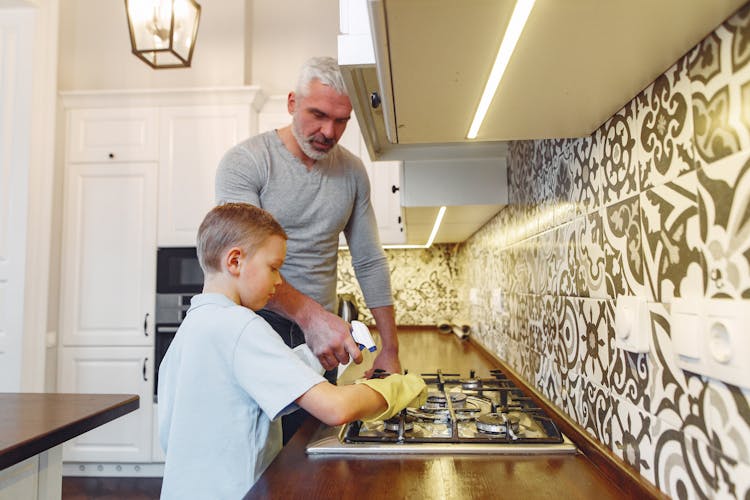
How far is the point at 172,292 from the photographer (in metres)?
2.75

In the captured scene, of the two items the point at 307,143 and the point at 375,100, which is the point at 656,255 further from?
the point at 307,143

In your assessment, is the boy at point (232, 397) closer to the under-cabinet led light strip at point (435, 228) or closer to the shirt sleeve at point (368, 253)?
the shirt sleeve at point (368, 253)

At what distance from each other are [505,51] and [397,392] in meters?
0.56

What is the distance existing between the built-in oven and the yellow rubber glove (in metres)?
2.02

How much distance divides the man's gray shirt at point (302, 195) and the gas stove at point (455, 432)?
1.59ft

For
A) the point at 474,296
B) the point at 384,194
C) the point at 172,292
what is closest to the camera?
the point at 474,296

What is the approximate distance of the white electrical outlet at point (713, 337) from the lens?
0.45 meters

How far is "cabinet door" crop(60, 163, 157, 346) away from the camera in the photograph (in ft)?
9.23

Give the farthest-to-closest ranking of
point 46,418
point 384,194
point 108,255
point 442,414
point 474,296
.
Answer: point 384,194, point 108,255, point 474,296, point 46,418, point 442,414

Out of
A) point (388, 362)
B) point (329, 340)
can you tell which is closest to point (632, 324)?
point (329, 340)

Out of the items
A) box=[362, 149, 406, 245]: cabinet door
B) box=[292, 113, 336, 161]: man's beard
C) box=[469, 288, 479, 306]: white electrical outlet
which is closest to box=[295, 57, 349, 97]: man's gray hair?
box=[292, 113, 336, 161]: man's beard

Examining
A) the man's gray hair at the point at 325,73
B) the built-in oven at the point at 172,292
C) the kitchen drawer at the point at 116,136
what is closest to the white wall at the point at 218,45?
the kitchen drawer at the point at 116,136

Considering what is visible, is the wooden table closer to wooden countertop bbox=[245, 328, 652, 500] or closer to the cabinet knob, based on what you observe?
wooden countertop bbox=[245, 328, 652, 500]

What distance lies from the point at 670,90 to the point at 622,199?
0.17 meters
